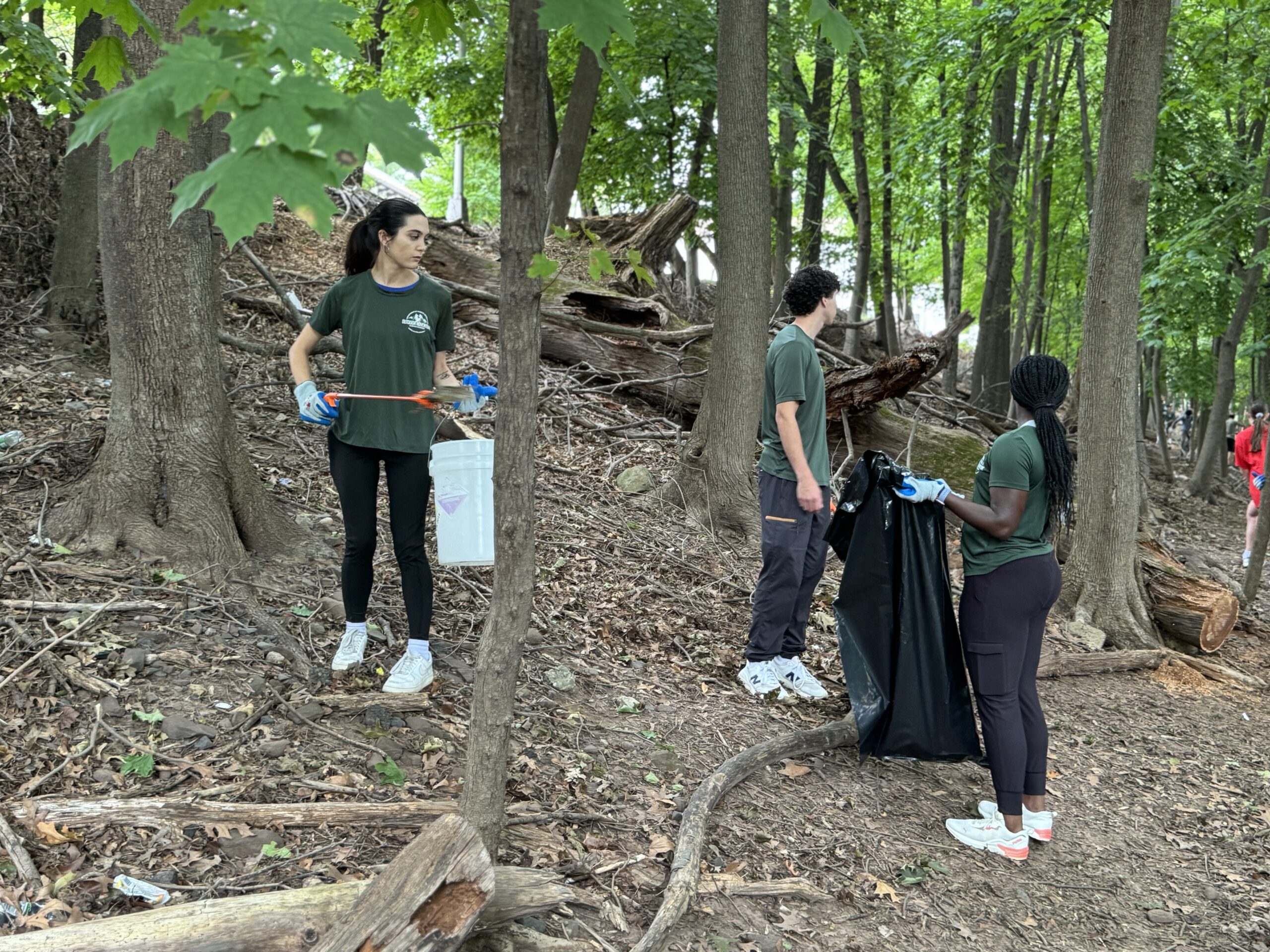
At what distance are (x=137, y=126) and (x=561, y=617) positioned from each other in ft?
11.6

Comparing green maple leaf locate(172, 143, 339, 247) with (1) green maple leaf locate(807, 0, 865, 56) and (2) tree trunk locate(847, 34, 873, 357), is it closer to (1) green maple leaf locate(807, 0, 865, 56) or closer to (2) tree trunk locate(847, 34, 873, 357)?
(1) green maple leaf locate(807, 0, 865, 56)

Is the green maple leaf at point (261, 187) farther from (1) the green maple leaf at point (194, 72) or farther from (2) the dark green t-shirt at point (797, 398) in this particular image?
(2) the dark green t-shirt at point (797, 398)

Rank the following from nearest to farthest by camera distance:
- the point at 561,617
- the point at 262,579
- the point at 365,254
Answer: the point at 365,254
the point at 262,579
the point at 561,617

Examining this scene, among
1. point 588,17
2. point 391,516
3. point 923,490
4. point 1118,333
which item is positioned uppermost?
point 588,17

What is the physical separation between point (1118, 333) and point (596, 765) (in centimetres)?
488

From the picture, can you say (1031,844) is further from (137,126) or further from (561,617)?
(137,126)

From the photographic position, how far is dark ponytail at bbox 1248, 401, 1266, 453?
1197cm

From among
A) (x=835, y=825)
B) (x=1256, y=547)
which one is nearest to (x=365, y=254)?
(x=835, y=825)

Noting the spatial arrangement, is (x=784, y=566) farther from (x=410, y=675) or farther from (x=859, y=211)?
(x=859, y=211)

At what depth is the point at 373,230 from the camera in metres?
3.52

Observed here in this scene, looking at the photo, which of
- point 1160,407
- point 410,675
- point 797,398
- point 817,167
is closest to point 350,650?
point 410,675

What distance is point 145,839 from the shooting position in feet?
8.53

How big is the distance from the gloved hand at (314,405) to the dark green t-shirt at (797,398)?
1957 millimetres

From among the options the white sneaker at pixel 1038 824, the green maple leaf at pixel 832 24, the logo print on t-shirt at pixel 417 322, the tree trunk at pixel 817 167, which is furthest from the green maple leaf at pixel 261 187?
the tree trunk at pixel 817 167
